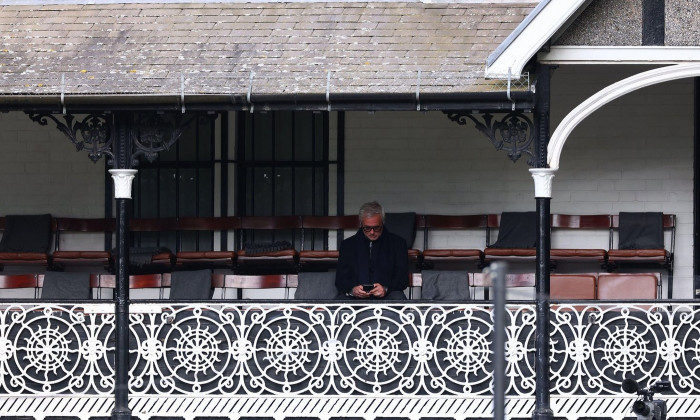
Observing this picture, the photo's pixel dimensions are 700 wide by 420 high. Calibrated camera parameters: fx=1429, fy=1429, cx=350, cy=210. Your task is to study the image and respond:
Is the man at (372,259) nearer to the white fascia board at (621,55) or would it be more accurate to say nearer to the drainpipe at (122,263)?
the drainpipe at (122,263)

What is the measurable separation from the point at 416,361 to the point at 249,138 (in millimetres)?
4601

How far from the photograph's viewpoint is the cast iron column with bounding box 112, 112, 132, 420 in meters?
13.8

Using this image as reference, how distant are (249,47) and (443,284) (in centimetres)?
365

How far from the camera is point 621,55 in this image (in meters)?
13.5

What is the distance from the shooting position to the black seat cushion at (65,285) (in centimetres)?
1644

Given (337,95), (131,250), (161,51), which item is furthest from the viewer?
(131,250)

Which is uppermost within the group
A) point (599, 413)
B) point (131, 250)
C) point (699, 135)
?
point (699, 135)

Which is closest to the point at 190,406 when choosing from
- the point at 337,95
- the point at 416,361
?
the point at 416,361

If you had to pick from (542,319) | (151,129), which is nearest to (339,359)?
(542,319)

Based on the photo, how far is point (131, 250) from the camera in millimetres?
16891

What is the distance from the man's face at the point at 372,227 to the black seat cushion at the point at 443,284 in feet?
4.95

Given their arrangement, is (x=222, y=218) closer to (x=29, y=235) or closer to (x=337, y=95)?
(x=29, y=235)

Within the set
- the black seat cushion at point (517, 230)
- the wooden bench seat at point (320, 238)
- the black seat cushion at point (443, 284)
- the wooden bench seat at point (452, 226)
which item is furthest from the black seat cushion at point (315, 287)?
the black seat cushion at point (517, 230)

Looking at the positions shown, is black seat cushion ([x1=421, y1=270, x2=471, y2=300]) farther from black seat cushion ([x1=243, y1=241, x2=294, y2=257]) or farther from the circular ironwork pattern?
the circular ironwork pattern
